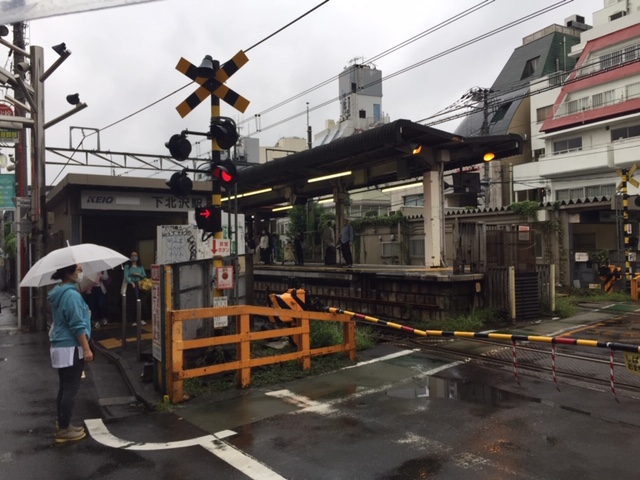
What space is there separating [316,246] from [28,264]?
52.0 feet

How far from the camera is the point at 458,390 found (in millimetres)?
7062

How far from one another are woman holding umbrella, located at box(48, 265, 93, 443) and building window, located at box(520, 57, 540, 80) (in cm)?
4480

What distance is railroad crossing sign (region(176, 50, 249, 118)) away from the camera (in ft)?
28.0

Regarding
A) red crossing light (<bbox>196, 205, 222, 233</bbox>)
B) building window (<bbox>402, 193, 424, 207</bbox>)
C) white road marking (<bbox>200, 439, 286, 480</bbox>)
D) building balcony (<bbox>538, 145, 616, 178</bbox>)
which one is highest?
building balcony (<bbox>538, 145, 616, 178</bbox>)

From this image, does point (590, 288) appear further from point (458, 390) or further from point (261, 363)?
point (261, 363)

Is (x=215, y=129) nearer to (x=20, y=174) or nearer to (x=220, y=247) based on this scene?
(x=220, y=247)

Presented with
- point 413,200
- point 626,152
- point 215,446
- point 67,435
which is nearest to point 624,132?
point 626,152

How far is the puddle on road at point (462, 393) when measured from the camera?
6598mm

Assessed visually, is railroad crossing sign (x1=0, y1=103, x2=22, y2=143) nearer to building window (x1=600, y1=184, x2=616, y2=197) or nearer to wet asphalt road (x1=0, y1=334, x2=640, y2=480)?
wet asphalt road (x1=0, y1=334, x2=640, y2=480)

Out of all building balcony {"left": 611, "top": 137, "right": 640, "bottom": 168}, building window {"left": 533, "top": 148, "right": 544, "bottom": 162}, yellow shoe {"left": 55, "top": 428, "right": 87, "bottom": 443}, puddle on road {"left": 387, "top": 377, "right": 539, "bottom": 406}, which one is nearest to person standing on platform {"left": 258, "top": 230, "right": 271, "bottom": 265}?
puddle on road {"left": 387, "top": 377, "right": 539, "bottom": 406}

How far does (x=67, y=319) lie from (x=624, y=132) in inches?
1402

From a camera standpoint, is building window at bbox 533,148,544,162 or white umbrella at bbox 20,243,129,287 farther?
building window at bbox 533,148,544,162

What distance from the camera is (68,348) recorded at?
5.52 metres

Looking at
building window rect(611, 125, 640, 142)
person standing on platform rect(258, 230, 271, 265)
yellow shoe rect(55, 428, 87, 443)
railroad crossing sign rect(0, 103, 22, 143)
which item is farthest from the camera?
building window rect(611, 125, 640, 142)
